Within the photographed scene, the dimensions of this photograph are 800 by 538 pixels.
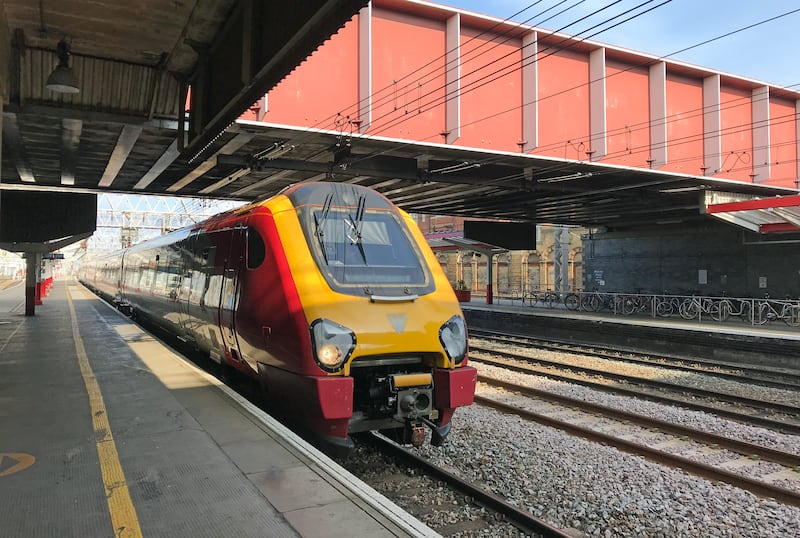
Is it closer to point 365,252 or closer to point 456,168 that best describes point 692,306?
point 456,168

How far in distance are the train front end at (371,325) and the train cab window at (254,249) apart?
1.37 feet

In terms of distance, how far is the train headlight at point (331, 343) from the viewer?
501cm

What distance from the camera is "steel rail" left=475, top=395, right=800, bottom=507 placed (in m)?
5.44

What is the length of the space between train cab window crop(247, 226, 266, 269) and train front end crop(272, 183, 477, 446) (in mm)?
417

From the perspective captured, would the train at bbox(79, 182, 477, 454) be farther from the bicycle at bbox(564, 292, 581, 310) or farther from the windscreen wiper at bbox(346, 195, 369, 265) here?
the bicycle at bbox(564, 292, 581, 310)

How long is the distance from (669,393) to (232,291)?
846 centimetres

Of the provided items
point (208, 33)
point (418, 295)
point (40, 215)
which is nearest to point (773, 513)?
point (418, 295)

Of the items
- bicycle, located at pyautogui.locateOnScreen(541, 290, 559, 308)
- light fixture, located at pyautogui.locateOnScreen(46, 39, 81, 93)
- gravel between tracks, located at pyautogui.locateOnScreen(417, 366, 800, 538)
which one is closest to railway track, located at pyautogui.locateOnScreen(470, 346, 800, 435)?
gravel between tracks, located at pyautogui.locateOnScreen(417, 366, 800, 538)

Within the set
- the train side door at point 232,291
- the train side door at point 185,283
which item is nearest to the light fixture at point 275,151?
the train side door at point 185,283

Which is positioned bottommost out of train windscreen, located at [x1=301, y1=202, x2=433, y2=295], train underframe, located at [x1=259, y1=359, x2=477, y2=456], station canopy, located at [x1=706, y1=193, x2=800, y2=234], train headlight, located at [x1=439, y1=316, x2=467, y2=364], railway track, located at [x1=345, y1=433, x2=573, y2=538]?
railway track, located at [x1=345, y1=433, x2=573, y2=538]

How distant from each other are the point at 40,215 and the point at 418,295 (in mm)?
18739

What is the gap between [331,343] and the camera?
5.05 m

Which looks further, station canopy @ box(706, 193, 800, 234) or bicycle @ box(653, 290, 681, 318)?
bicycle @ box(653, 290, 681, 318)

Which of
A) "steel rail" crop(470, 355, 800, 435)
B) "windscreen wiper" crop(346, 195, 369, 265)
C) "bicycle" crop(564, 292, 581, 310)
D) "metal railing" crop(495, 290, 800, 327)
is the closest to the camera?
"windscreen wiper" crop(346, 195, 369, 265)
